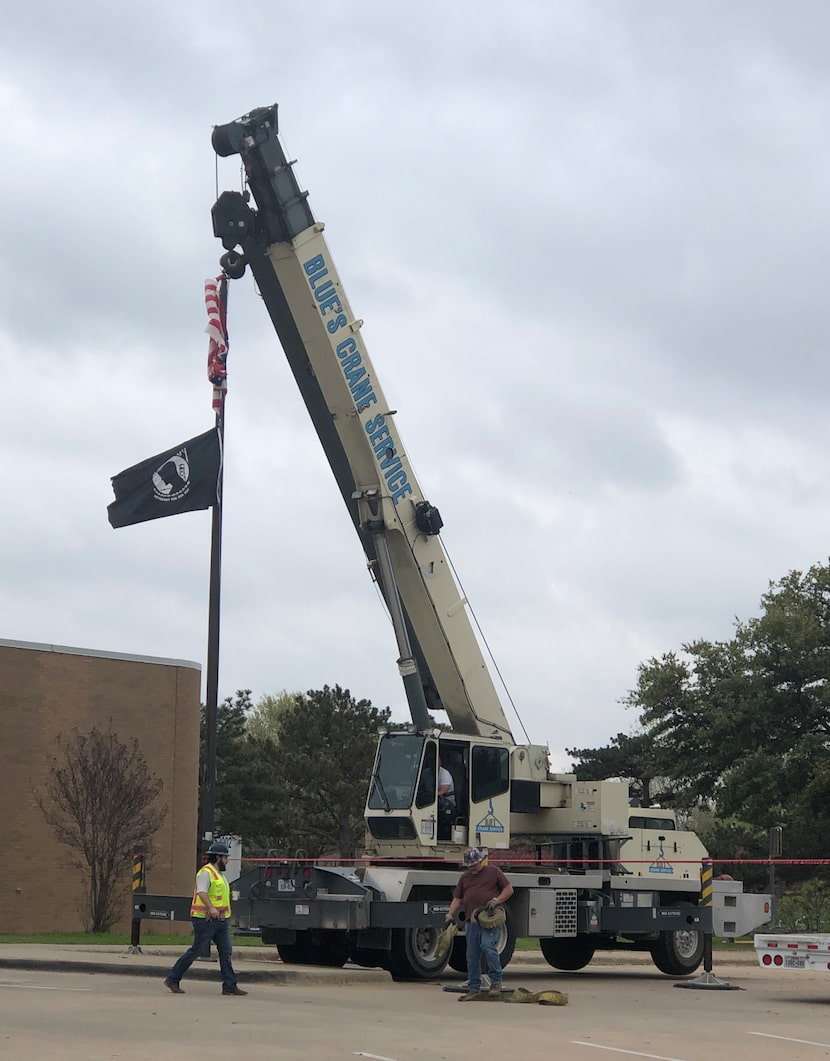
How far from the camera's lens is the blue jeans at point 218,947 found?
14641 millimetres

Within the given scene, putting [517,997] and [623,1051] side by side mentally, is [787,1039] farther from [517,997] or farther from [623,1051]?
[517,997]

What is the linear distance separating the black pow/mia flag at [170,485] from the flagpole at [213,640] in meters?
0.18

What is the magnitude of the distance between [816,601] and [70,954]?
25.7 metres

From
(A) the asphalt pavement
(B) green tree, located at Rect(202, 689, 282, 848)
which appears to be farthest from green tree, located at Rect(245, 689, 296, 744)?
(A) the asphalt pavement

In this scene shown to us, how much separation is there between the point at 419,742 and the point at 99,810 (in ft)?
46.0

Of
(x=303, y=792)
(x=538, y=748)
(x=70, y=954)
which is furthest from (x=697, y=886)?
(x=303, y=792)

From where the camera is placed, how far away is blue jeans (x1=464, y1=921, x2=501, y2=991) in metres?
14.9

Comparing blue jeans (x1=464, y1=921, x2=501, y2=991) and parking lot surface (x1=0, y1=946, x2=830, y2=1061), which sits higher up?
blue jeans (x1=464, y1=921, x2=501, y2=991)

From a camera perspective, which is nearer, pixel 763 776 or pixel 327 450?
→ pixel 327 450

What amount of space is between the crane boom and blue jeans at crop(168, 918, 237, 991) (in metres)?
5.40

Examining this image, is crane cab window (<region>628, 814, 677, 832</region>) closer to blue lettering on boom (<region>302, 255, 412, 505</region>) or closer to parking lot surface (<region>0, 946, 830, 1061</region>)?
parking lot surface (<region>0, 946, 830, 1061</region>)

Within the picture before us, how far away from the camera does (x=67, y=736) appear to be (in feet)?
106

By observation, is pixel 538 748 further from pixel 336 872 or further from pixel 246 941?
pixel 246 941

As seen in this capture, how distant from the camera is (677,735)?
139ft
